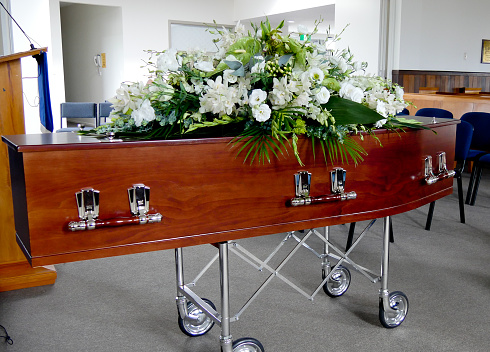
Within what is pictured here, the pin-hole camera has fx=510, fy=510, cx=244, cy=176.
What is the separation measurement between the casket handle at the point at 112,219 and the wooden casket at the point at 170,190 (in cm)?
1

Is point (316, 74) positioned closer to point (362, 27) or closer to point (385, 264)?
point (385, 264)

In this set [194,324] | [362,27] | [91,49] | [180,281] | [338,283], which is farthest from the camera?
[91,49]

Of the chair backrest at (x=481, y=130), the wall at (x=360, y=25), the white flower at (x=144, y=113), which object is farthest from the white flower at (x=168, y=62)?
the wall at (x=360, y=25)

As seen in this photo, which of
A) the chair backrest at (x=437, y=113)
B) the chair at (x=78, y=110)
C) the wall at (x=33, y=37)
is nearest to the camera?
the chair backrest at (x=437, y=113)

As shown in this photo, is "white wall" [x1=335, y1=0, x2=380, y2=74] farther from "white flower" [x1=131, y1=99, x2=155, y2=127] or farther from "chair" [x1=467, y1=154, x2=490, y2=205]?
"white flower" [x1=131, y1=99, x2=155, y2=127]

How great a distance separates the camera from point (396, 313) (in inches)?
97.3

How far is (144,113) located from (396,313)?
160cm

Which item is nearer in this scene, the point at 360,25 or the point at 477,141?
the point at 477,141

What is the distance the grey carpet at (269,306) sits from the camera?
7.70 feet

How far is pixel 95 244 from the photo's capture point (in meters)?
1.50

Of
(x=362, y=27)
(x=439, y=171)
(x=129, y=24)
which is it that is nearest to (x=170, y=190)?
(x=439, y=171)

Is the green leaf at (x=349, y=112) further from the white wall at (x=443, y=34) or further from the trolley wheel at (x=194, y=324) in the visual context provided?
the white wall at (x=443, y=34)

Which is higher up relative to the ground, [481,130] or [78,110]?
[78,110]

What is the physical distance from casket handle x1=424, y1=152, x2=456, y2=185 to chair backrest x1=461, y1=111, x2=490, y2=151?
3263 millimetres
